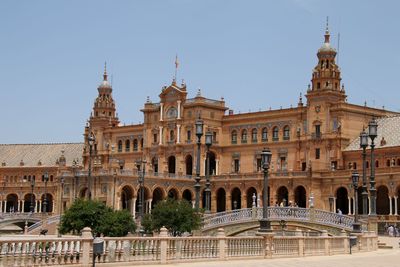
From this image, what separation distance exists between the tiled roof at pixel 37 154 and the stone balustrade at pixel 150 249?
88172 mm

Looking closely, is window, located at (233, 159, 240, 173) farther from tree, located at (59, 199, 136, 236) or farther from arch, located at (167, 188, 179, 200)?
tree, located at (59, 199, 136, 236)

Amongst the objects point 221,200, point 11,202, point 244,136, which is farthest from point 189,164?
point 11,202

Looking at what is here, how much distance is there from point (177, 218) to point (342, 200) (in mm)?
33678

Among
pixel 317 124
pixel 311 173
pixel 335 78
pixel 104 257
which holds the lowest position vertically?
pixel 104 257

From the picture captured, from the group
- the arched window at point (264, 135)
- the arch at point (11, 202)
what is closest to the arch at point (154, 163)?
the arched window at point (264, 135)

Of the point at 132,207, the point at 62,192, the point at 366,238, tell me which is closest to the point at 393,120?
the point at 132,207

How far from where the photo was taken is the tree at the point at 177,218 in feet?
168

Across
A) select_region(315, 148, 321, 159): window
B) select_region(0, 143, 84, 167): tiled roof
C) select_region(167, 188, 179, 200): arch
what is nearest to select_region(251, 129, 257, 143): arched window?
select_region(315, 148, 321, 159): window

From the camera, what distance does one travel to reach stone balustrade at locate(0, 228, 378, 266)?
21734 millimetres

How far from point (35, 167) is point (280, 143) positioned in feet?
154

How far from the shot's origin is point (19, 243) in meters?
21.7

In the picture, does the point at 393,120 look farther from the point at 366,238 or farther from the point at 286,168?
the point at 366,238

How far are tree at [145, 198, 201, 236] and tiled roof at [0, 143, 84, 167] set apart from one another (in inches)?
2610

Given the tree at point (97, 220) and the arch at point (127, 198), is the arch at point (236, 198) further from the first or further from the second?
the tree at point (97, 220)
